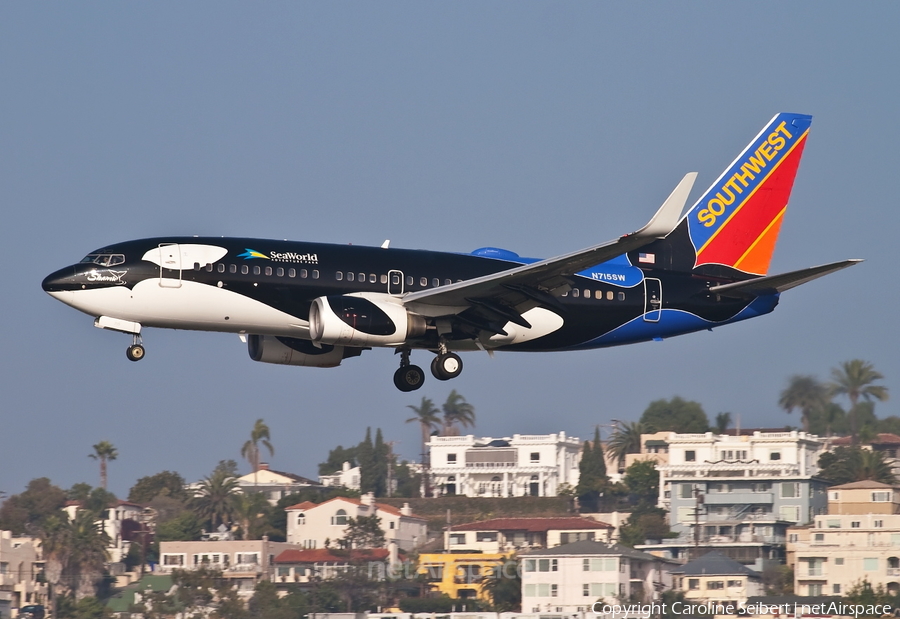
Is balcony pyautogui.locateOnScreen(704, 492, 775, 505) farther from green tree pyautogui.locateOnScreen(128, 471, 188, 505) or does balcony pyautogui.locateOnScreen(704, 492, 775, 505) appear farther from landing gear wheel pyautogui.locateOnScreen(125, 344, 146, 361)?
landing gear wheel pyautogui.locateOnScreen(125, 344, 146, 361)

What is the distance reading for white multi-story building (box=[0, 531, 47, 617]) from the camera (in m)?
109

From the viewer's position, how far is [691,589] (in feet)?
314

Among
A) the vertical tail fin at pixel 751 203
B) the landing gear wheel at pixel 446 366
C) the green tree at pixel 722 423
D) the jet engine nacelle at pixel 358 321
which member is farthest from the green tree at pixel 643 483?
the jet engine nacelle at pixel 358 321

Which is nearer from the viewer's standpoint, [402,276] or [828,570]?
[402,276]

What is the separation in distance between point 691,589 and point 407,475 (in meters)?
95.3

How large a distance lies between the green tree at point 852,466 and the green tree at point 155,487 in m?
79.1

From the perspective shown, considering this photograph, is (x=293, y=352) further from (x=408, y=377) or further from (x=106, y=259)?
(x=106, y=259)

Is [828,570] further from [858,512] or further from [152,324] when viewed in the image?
[152,324]

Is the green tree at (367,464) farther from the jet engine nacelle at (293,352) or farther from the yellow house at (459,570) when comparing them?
the jet engine nacelle at (293,352)

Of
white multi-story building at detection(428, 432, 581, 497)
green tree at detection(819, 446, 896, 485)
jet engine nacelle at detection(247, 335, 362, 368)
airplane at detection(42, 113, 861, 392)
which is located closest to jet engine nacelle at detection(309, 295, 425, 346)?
airplane at detection(42, 113, 861, 392)

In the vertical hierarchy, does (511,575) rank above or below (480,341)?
below

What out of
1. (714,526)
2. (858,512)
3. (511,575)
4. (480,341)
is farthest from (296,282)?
(714,526)

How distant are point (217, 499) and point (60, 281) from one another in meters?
122

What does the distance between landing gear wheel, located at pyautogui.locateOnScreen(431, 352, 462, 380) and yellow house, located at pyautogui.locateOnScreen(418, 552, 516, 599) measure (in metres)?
57.0
